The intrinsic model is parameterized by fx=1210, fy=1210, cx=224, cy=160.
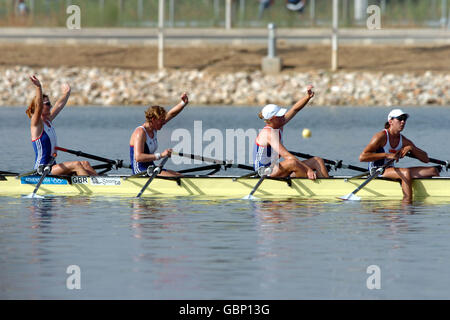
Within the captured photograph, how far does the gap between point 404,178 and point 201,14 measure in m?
39.9

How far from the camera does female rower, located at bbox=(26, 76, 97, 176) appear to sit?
19078 millimetres

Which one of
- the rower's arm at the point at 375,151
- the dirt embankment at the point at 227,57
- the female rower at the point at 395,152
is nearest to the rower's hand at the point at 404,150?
the female rower at the point at 395,152

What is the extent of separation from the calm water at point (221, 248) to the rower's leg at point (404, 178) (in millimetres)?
424

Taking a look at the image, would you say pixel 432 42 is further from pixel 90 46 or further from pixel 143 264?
pixel 143 264

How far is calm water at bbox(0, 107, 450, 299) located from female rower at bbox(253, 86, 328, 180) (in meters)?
0.56

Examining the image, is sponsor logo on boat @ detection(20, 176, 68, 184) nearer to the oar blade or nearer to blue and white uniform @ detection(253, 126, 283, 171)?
blue and white uniform @ detection(253, 126, 283, 171)

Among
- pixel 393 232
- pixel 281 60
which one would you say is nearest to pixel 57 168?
pixel 393 232

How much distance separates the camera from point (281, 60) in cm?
4972

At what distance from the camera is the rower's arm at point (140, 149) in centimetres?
1941

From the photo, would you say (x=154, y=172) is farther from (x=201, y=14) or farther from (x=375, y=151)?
(x=201, y=14)

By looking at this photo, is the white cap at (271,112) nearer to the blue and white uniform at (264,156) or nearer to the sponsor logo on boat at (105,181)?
the blue and white uniform at (264,156)

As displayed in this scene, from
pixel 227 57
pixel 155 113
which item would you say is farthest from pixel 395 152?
pixel 227 57

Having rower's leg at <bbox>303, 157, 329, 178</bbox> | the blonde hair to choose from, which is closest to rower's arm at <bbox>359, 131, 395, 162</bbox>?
rower's leg at <bbox>303, 157, 329, 178</bbox>
